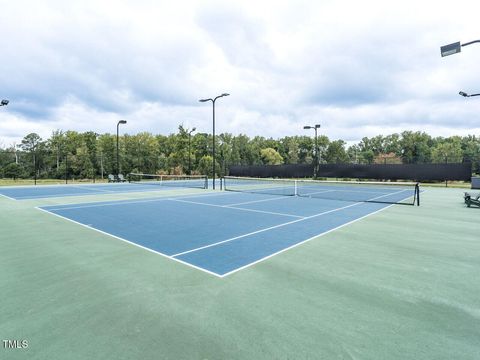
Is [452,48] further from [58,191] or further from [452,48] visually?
[58,191]

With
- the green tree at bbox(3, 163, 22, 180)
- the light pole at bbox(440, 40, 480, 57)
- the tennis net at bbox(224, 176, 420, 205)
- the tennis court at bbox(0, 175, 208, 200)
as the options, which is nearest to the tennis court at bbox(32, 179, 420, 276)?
the tennis net at bbox(224, 176, 420, 205)

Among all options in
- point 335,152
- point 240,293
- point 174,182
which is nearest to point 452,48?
point 240,293

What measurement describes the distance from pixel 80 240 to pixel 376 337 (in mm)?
5975

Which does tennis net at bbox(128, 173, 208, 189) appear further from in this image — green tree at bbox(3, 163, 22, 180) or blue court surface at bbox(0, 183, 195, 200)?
green tree at bbox(3, 163, 22, 180)

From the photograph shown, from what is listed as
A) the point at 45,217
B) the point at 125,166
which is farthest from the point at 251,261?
Answer: the point at 125,166

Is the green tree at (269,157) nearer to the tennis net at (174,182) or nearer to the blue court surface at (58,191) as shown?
the tennis net at (174,182)

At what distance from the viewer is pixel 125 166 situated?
45.4m

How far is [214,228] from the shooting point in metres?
7.37

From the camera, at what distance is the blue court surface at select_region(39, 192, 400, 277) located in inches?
201

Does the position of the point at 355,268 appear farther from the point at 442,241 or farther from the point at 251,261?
the point at 442,241

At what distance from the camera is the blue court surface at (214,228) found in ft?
16.7

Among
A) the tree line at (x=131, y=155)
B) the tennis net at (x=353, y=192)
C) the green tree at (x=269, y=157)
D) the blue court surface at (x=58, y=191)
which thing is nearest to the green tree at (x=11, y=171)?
the tree line at (x=131, y=155)

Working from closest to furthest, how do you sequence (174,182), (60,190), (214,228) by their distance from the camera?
(214,228) < (60,190) < (174,182)

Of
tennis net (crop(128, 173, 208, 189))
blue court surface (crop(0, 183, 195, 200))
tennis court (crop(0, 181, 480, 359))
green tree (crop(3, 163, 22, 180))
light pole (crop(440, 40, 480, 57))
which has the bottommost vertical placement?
tennis court (crop(0, 181, 480, 359))
